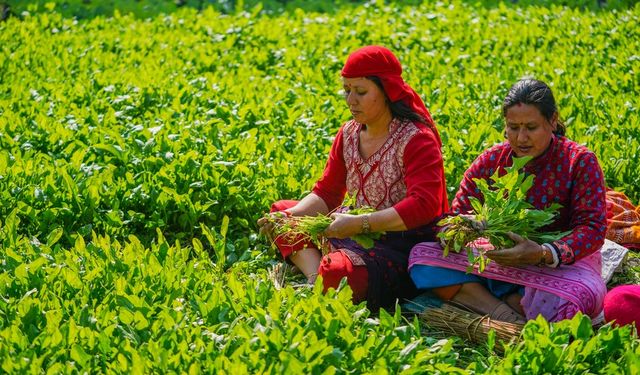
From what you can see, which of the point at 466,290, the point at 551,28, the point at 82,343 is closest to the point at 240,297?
the point at 82,343

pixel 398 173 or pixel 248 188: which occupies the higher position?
pixel 398 173

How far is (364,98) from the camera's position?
5.11 meters

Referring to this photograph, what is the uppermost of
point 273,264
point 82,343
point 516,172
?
point 516,172

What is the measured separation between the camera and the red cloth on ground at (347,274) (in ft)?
16.1

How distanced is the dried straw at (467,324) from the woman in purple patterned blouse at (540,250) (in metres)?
0.12

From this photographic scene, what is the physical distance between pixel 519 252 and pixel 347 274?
31.6 inches

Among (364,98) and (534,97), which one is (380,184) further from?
(534,97)

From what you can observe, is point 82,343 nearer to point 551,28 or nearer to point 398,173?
point 398,173

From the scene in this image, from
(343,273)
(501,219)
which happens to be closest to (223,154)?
(343,273)

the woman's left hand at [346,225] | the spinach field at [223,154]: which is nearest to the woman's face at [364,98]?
the woman's left hand at [346,225]

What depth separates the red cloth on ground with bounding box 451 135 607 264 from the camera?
4.67m

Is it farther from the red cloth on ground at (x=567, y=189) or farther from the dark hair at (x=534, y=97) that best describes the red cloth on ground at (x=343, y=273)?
the dark hair at (x=534, y=97)

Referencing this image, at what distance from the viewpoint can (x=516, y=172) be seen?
4.55 meters

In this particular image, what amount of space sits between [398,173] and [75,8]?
24.5 ft
